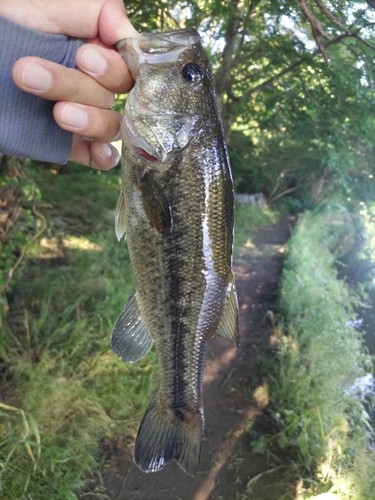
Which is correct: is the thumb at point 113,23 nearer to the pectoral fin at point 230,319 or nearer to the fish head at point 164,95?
the fish head at point 164,95

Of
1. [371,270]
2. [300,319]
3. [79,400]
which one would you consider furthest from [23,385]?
[371,270]

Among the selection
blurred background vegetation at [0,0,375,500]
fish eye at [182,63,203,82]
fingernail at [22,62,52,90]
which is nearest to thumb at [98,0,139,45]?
fish eye at [182,63,203,82]

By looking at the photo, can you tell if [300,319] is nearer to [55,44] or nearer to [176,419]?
[176,419]

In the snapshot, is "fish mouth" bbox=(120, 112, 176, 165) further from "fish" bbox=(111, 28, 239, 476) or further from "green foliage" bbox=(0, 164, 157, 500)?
"green foliage" bbox=(0, 164, 157, 500)

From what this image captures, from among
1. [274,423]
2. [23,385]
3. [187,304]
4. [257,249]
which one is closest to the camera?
[187,304]

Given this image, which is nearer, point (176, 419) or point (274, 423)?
point (176, 419)

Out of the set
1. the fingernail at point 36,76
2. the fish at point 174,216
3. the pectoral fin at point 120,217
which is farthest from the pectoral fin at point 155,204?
the fingernail at point 36,76

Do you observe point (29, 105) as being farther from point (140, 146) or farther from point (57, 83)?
point (140, 146)
